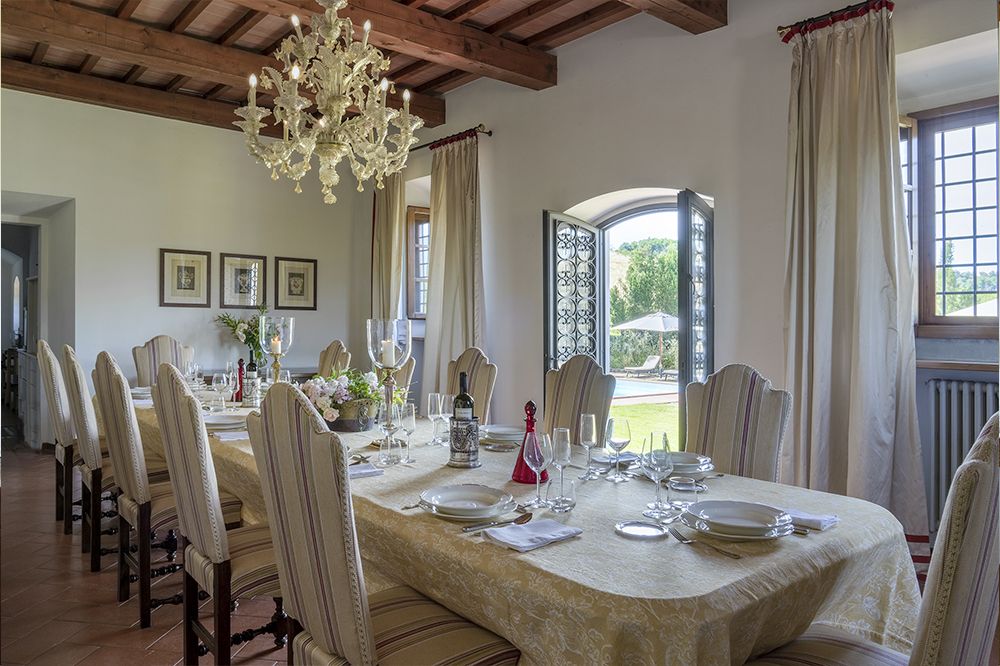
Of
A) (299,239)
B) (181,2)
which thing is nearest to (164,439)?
(181,2)

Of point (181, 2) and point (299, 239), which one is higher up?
point (181, 2)

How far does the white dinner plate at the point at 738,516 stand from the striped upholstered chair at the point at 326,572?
0.52m

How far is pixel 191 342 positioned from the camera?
6.21 meters

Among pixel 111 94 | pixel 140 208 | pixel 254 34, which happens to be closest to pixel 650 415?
pixel 140 208

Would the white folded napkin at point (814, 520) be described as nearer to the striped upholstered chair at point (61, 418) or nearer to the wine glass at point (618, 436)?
the wine glass at point (618, 436)

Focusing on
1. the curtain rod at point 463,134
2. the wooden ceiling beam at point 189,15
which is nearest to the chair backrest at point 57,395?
the wooden ceiling beam at point 189,15

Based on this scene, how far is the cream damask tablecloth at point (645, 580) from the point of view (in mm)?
1188

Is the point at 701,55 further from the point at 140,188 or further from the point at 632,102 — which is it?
the point at 140,188

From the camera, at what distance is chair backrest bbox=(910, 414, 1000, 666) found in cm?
110

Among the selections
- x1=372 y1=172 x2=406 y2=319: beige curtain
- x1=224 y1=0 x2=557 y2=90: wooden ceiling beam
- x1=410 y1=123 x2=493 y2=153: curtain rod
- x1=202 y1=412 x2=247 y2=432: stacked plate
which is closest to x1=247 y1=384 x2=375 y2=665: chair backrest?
x1=202 y1=412 x2=247 y2=432: stacked plate

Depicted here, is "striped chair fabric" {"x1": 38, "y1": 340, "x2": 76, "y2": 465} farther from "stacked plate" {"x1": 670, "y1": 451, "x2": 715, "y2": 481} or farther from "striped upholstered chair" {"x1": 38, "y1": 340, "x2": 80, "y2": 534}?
"stacked plate" {"x1": 670, "y1": 451, "x2": 715, "y2": 481}

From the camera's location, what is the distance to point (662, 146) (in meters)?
4.27

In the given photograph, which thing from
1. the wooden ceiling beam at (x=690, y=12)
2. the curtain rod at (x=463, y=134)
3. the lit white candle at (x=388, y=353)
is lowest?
the lit white candle at (x=388, y=353)

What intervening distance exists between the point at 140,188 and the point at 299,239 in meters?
1.45
